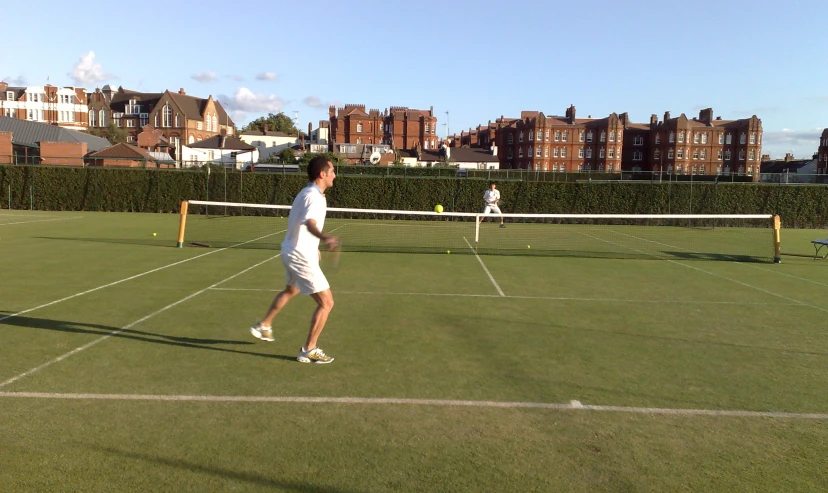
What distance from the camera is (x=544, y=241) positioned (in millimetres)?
21875

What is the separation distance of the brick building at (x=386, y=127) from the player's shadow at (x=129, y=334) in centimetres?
10123

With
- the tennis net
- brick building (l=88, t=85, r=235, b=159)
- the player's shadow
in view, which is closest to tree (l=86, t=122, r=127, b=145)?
brick building (l=88, t=85, r=235, b=159)

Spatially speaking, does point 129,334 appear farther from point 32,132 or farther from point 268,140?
point 268,140

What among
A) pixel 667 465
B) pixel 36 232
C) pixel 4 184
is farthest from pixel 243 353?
pixel 4 184

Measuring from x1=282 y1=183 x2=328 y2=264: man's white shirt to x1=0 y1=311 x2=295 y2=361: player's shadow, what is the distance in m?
1.15

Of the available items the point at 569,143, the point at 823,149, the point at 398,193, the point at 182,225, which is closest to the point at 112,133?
the point at 569,143

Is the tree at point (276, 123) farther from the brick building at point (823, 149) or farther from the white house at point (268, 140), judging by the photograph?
the brick building at point (823, 149)

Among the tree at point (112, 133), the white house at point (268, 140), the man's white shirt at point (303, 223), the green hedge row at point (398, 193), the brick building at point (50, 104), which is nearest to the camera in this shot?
the man's white shirt at point (303, 223)

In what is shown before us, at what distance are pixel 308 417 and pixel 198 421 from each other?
32.5 inches

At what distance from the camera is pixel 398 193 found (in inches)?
1296

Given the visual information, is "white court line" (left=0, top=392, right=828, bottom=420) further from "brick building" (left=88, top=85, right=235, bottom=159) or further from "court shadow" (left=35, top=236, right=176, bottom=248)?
"brick building" (left=88, top=85, right=235, bottom=159)

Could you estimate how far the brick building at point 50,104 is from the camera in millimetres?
105375

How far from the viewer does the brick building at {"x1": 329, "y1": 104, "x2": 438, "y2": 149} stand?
4247 inches

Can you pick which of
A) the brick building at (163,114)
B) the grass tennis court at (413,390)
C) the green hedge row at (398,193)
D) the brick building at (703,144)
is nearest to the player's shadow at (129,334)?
the grass tennis court at (413,390)
